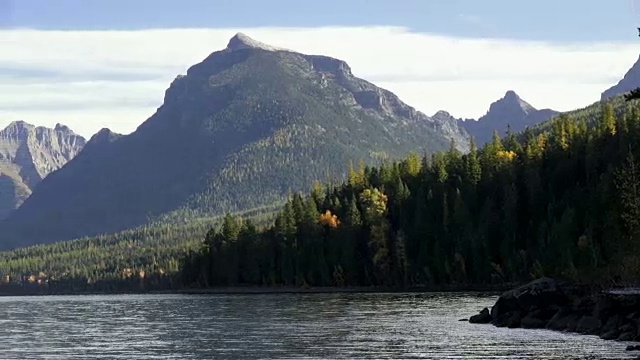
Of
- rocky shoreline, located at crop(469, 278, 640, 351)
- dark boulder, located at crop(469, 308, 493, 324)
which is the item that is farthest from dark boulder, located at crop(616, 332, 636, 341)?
dark boulder, located at crop(469, 308, 493, 324)

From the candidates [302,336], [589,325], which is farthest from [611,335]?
[302,336]

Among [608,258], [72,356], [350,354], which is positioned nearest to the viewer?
[350,354]

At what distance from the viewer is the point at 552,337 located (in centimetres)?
9706

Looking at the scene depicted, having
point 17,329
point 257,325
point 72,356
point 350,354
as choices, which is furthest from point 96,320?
point 350,354

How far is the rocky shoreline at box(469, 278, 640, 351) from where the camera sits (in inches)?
3789

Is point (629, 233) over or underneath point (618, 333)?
over

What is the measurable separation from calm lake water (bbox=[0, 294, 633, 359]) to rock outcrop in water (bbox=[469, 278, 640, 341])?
2917 millimetres

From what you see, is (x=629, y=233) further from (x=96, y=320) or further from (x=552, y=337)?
(x=96, y=320)

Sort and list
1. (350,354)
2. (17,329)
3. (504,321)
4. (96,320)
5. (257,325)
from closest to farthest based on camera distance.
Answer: (350,354) → (504,321) → (257,325) → (17,329) → (96,320)

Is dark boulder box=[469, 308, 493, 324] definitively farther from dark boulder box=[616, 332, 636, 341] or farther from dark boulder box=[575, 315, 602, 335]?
dark boulder box=[616, 332, 636, 341]

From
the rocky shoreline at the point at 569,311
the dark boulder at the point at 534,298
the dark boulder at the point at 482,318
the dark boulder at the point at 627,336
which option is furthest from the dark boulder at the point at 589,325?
the dark boulder at the point at 482,318

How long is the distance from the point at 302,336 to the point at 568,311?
89.5 feet

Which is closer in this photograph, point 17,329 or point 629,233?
point 17,329

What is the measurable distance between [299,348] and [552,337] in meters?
23.2
